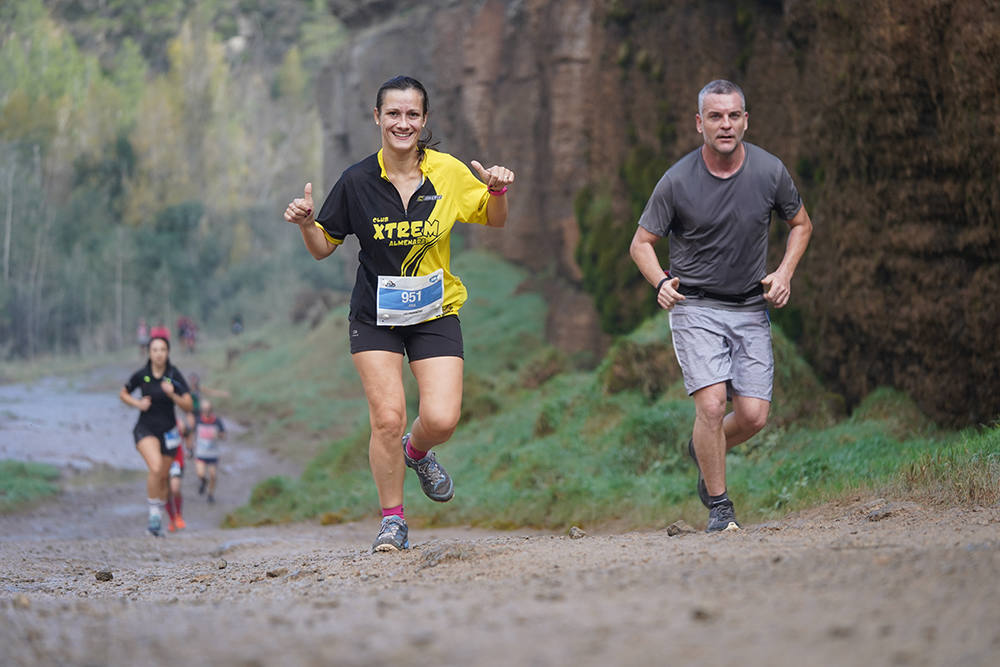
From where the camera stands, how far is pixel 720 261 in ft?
20.5

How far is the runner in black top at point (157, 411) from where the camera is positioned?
1136cm

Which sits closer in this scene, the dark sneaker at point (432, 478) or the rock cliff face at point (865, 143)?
the dark sneaker at point (432, 478)

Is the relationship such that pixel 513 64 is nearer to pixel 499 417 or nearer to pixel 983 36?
pixel 499 417

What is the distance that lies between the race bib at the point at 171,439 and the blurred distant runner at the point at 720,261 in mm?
6472

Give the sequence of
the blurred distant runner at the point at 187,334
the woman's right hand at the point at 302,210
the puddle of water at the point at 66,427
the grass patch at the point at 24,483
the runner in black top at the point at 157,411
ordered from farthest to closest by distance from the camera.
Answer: the blurred distant runner at the point at 187,334 → the puddle of water at the point at 66,427 → the grass patch at the point at 24,483 → the runner in black top at the point at 157,411 → the woman's right hand at the point at 302,210

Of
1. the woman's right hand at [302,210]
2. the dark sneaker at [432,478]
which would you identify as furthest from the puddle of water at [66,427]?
the woman's right hand at [302,210]

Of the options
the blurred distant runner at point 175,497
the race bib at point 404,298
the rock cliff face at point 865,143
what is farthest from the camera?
the blurred distant runner at point 175,497

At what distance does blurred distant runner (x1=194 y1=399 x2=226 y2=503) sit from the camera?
662 inches

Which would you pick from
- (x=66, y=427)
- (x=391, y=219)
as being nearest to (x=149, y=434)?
(x=391, y=219)

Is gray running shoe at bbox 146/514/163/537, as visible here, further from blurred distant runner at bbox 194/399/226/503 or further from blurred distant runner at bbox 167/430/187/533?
blurred distant runner at bbox 194/399/226/503

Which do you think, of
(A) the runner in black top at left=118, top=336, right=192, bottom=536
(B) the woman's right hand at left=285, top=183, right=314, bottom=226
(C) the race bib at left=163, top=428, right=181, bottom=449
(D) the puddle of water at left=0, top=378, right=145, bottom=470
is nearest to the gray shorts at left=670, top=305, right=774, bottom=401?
(B) the woman's right hand at left=285, top=183, right=314, bottom=226

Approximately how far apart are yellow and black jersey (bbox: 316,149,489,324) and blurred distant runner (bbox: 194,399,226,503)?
11063 millimetres

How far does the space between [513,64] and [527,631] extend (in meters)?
27.8

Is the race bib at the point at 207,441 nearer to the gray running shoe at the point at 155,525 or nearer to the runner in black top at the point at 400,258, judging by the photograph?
the gray running shoe at the point at 155,525
